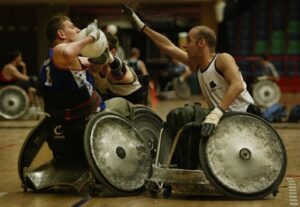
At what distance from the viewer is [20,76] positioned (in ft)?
55.8

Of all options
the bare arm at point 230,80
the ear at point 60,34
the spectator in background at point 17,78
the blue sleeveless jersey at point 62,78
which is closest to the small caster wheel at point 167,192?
the bare arm at point 230,80

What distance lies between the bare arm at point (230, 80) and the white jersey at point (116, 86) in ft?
4.69

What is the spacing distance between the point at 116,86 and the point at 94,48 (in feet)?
4.73

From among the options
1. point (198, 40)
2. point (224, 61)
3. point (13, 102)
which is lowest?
point (13, 102)

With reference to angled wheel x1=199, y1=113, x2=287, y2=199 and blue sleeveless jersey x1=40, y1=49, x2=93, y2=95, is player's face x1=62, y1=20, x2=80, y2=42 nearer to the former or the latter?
blue sleeveless jersey x1=40, y1=49, x2=93, y2=95

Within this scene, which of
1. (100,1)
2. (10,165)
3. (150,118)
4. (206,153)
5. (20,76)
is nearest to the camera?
(206,153)

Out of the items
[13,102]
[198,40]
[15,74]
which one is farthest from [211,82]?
[15,74]

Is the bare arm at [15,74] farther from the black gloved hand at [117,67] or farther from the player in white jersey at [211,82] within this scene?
the player in white jersey at [211,82]

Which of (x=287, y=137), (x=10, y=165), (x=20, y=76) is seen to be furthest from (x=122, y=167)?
(x=20, y=76)

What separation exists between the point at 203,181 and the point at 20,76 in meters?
11.6

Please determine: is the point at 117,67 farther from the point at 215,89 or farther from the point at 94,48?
the point at 215,89

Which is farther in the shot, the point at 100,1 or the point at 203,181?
the point at 100,1

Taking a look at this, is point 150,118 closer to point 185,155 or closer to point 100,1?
point 185,155

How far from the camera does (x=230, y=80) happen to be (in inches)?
241
